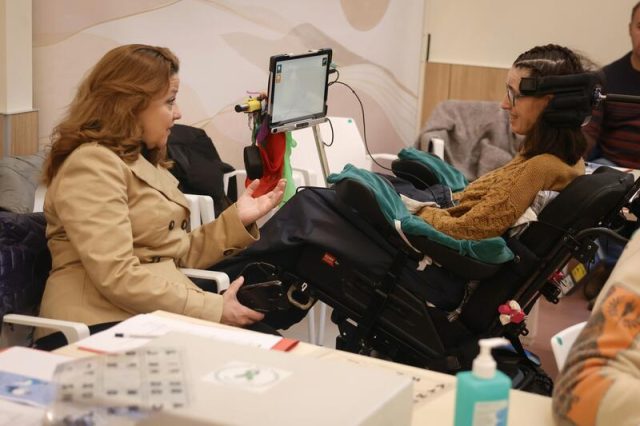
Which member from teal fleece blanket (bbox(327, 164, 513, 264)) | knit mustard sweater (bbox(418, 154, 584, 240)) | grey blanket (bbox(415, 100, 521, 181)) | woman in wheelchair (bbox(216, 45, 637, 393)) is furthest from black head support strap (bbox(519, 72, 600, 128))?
grey blanket (bbox(415, 100, 521, 181))

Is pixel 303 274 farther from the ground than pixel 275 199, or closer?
closer

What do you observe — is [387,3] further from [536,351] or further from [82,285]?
[82,285]

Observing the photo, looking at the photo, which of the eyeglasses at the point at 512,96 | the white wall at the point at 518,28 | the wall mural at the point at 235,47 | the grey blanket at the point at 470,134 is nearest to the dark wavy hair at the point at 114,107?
the eyeglasses at the point at 512,96

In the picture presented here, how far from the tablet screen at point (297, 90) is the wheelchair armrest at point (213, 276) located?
60 cm

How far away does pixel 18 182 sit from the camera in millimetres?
2887

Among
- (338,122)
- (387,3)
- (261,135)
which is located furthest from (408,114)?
(261,135)

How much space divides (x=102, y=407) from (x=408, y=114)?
458 cm

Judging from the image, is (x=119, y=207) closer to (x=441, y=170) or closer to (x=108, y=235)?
(x=108, y=235)

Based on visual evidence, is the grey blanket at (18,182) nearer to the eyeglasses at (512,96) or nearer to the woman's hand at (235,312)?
the woman's hand at (235,312)

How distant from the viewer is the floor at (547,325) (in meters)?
3.70

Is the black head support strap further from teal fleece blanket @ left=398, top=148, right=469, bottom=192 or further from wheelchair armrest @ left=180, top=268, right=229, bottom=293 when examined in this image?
wheelchair armrest @ left=180, top=268, right=229, bottom=293

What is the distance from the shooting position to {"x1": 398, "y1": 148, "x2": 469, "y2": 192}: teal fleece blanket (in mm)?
3186

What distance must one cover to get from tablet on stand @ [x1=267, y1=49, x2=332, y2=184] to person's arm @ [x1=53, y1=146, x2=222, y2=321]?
772mm

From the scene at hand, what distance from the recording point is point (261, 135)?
3.06 metres
